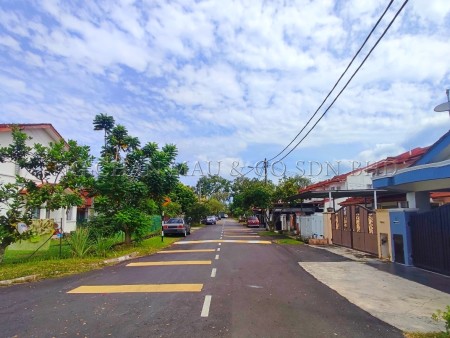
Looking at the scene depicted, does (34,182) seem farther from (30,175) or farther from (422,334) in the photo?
(422,334)

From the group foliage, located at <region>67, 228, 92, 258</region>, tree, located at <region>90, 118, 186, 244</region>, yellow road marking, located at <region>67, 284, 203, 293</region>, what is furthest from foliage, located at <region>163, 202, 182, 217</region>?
yellow road marking, located at <region>67, 284, 203, 293</region>

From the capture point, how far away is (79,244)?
15203mm

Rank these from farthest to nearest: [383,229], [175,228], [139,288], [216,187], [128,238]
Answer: [216,187]
[175,228]
[128,238]
[383,229]
[139,288]

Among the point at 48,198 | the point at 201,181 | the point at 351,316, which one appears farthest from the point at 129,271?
the point at 201,181

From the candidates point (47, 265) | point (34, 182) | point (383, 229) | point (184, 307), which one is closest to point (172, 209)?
point (34, 182)

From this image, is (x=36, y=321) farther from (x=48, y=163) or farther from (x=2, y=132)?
(x=2, y=132)

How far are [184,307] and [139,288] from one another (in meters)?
2.35

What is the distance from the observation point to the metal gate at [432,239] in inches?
433

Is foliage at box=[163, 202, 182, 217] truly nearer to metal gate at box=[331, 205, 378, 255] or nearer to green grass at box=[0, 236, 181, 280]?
metal gate at box=[331, 205, 378, 255]

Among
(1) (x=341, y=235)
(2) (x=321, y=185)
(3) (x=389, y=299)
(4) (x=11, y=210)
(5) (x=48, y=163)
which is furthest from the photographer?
(2) (x=321, y=185)

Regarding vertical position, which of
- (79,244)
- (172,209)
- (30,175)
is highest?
(30,175)

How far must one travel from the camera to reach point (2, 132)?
24047 millimetres

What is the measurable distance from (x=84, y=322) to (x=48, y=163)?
994 cm

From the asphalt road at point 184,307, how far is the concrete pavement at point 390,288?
396 millimetres
